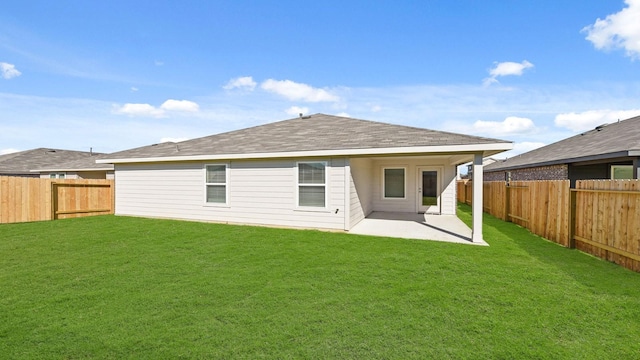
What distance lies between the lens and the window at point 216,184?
10.5 metres

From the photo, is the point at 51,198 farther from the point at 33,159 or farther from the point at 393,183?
the point at 33,159

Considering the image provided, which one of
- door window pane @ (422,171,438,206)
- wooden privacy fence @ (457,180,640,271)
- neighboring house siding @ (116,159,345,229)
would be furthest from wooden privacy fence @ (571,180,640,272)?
neighboring house siding @ (116,159,345,229)

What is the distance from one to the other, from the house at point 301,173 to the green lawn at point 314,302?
2.57 metres

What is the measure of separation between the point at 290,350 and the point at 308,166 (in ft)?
22.3

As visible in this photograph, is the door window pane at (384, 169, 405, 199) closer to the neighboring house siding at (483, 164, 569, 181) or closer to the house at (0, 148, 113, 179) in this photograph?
the neighboring house siding at (483, 164, 569, 181)

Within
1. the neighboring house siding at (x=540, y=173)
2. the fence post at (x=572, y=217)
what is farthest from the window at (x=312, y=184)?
the neighboring house siding at (x=540, y=173)

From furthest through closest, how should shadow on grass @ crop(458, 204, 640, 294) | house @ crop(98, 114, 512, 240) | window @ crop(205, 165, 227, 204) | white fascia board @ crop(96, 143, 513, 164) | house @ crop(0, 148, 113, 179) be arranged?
house @ crop(0, 148, 113, 179) → window @ crop(205, 165, 227, 204) → house @ crop(98, 114, 512, 240) → white fascia board @ crop(96, 143, 513, 164) → shadow on grass @ crop(458, 204, 640, 294)

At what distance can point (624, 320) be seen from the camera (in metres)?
3.41

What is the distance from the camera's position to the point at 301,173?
30.5 feet

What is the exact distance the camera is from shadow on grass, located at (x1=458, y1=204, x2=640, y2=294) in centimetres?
462

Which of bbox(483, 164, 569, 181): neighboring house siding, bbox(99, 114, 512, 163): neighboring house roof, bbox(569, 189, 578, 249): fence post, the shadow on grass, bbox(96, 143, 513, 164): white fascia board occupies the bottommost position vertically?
the shadow on grass

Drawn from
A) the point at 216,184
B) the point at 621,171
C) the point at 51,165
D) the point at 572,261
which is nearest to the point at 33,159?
the point at 51,165

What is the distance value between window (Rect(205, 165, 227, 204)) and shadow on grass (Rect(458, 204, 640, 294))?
8.87 metres

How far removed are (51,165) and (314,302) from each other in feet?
91.5
